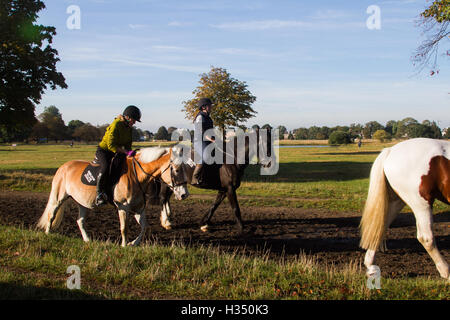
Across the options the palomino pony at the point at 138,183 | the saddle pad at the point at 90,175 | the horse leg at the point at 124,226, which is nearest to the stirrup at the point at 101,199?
the palomino pony at the point at 138,183

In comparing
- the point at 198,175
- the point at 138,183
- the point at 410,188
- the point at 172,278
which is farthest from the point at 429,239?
the point at 198,175

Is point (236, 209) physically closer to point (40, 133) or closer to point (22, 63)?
point (22, 63)

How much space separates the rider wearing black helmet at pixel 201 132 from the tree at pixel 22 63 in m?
14.9

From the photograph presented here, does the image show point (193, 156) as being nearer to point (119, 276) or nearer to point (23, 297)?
point (119, 276)

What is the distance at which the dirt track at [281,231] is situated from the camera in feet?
22.8

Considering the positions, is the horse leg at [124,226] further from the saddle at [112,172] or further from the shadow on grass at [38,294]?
the shadow on grass at [38,294]

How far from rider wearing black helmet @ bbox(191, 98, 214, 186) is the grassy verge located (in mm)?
3504

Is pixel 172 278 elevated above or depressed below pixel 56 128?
below

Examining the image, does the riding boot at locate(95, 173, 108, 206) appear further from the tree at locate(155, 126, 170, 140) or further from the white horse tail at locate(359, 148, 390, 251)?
the tree at locate(155, 126, 170, 140)

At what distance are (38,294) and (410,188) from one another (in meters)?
5.54

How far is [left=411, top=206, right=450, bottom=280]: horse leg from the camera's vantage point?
5465 mm

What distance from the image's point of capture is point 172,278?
4922mm

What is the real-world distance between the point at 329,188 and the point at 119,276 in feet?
46.3

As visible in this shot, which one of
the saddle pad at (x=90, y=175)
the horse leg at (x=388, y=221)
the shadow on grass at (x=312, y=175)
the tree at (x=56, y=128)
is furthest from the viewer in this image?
the tree at (x=56, y=128)
